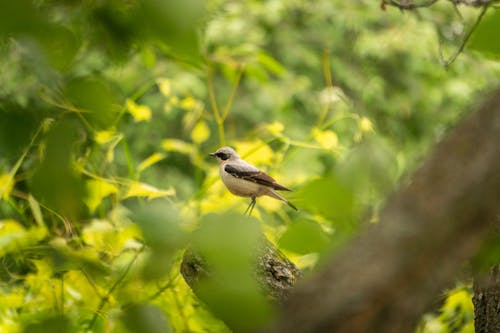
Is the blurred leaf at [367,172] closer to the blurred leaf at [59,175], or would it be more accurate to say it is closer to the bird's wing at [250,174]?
the blurred leaf at [59,175]

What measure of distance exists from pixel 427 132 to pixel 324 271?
20.3ft

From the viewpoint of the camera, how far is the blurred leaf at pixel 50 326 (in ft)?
1.29

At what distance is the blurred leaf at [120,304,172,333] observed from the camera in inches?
15.6

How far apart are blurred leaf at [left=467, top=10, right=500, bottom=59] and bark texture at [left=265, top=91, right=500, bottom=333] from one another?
0.15 meters

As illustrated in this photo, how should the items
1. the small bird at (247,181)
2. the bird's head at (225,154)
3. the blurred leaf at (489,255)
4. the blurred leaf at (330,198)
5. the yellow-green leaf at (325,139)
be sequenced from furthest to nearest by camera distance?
the yellow-green leaf at (325,139) → the bird's head at (225,154) → the small bird at (247,181) → the blurred leaf at (489,255) → the blurred leaf at (330,198)

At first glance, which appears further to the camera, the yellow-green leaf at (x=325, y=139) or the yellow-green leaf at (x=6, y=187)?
the yellow-green leaf at (x=325, y=139)

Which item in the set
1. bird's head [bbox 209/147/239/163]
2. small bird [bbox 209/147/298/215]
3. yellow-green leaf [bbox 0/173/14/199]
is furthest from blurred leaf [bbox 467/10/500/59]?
bird's head [bbox 209/147/239/163]

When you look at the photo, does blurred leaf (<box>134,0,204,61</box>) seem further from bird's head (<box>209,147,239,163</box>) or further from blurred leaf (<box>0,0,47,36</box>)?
bird's head (<box>209,147,239,163</box>)

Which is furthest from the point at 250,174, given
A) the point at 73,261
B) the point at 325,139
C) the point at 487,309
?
the point at 73,261

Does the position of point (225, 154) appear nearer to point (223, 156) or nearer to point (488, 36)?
point (223, 156)

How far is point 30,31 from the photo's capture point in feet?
1.19

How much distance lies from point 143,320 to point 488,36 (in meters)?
0.32

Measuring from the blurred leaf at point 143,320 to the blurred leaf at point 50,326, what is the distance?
0.03 meters

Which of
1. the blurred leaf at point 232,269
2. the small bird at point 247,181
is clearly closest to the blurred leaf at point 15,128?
the blurred leaf at point 232,269
